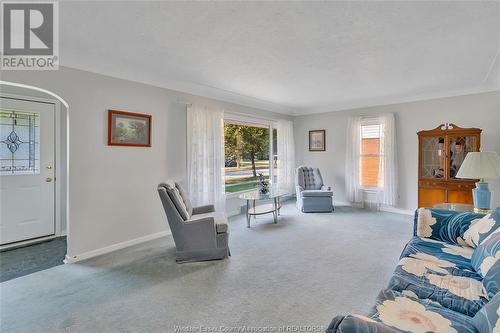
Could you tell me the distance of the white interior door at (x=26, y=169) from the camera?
11.3 feet

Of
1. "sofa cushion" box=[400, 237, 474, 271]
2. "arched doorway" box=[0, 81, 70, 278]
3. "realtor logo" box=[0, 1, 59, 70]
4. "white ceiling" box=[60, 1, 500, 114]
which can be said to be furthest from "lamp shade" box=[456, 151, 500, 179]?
"arched doorway" box=[0, 81, 70, 278]

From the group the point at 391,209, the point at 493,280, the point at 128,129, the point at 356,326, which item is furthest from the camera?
the point at 391,209

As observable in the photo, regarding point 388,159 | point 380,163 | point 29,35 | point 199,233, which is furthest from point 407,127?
point 29,35

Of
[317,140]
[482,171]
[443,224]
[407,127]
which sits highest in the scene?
[407,127]

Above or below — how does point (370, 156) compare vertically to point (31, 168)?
above

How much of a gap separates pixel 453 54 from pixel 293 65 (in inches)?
72.4

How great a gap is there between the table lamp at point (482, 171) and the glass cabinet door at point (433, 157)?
1.92 meters

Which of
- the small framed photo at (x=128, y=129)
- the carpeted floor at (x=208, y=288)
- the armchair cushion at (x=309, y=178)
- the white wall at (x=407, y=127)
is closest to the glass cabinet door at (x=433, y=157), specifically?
the white wall at (x=407, y=127)

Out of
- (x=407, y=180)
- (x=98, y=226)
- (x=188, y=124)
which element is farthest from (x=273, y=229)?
(x=407, y=180)

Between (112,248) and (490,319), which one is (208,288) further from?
(490,319)

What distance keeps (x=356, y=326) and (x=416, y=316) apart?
Answer: 1.97ft

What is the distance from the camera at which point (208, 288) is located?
2.40m

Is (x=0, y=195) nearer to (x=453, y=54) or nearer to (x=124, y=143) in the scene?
(x=124, y=143)

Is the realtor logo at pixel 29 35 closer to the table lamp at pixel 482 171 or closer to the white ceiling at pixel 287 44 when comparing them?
the white ceiling at pixel 287 44
